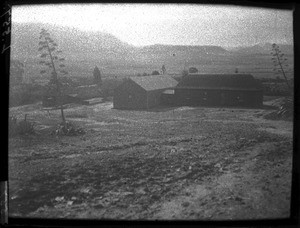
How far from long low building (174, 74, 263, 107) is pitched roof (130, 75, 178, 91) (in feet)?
0.40

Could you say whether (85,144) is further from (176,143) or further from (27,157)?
(176,143)

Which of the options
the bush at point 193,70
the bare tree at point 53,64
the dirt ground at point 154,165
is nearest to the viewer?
the dirt ground at point 154,165

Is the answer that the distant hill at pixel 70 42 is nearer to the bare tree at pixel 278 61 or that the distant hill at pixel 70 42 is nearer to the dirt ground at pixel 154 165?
the dirt ground at pixel 154 165

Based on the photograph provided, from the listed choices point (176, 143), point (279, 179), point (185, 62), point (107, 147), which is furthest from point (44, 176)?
point (279, 179)

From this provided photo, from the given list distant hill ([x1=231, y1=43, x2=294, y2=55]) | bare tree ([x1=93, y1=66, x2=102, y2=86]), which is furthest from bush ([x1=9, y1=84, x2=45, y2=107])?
distant hill ([x1=231, y1=43, x2=294, y2=55])

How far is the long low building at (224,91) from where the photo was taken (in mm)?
3102

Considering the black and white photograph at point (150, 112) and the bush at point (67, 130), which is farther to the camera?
the bush at point (67, 130)

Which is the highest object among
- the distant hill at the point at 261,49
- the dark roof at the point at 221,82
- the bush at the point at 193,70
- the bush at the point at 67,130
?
the distant hill at the point at 261,49

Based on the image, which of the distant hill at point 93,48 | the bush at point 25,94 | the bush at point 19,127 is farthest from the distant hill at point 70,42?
the bush at point 19,127

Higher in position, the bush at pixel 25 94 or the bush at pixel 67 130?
the bush at pixel 25 94

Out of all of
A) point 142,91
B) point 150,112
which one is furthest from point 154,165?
point 142,91

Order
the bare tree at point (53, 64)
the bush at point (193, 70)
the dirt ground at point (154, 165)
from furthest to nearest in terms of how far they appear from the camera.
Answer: the bush at point (193, 70), the bare tree at point (53, 64), the dirt ground at point (154, 165)

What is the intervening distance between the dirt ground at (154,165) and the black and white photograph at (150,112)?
0.5 inches

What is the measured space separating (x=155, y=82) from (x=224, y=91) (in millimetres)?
855
